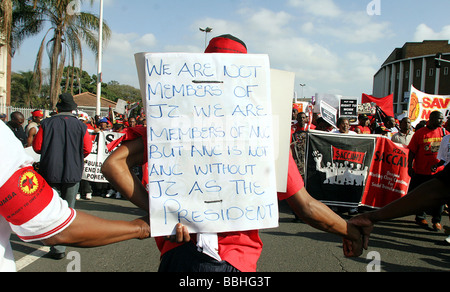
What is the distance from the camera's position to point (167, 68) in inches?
62.2

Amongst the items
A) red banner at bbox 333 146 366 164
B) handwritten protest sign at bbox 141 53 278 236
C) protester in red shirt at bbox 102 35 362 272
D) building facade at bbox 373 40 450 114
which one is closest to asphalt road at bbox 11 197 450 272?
red banner at bbox 333 146 366 164

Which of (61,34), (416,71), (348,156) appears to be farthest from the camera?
(416,71)

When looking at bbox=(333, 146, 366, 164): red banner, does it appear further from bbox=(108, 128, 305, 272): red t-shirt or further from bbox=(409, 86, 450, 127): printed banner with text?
bbox=(108, 128, 305, 272): red t-shirt

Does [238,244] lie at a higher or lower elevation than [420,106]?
lower

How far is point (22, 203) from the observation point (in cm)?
126

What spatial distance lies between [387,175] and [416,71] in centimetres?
6112

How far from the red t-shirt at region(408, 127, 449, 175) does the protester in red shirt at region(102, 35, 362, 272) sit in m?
4.98

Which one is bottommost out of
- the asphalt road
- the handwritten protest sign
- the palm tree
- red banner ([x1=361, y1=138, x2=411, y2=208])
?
the asphalt road

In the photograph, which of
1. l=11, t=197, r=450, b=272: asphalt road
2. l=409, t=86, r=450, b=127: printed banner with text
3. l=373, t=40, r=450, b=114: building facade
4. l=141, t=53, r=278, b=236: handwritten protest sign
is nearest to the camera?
l=141, t=53, r=278, b=236: handwritten protest sign

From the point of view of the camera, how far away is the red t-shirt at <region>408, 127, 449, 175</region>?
19.1 ft

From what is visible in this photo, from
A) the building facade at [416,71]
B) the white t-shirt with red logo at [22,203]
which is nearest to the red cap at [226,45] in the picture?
the white t-shirt with red logo at [22,203]

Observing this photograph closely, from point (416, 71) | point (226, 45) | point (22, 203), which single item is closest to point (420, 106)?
point (226, 45)

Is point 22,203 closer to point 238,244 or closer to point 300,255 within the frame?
point 238,244
